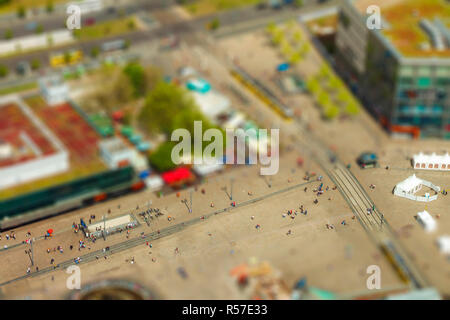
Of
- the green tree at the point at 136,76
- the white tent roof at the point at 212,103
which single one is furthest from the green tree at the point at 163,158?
the green tree at the point at 136,76

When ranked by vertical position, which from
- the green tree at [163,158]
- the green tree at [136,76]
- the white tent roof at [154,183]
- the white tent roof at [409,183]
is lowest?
the white tent roof at [409,183]

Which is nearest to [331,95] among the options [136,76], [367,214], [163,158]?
[136,76]

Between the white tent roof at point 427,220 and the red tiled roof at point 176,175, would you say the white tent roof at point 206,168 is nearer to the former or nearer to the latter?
the red tiled roof at point 176,175

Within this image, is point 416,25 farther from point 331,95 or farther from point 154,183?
point 154,183

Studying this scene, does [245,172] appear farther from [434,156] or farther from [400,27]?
[400,27]

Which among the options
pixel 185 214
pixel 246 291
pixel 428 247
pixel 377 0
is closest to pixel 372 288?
pixel 428 247

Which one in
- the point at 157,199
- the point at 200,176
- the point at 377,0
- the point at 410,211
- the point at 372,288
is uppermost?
the point at 377,0

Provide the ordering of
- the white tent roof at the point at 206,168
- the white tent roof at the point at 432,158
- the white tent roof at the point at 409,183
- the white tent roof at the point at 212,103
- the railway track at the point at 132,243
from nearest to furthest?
1. the railway track at the point at 132,243
2. the white tent roof at the point at 409,183
3. the white tent roof at the point at 432,158
4. the white tent roof at the point at 206,168
5. the white tent roof at the point at 212,103
